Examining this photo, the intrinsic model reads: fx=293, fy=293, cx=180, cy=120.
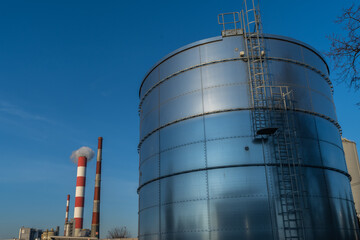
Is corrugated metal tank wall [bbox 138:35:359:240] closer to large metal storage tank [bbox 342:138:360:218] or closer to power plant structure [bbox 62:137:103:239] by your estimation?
large metal storage tank [bbox 342:138:360:218]

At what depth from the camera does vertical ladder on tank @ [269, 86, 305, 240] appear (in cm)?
1030

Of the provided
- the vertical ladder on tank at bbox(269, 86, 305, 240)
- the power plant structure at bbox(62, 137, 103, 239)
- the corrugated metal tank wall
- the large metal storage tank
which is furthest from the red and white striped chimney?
the vertical ladder on tank at bbox(269, 86, 305, 240)

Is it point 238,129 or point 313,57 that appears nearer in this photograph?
point 238,129

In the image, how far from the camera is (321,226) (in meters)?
10.7

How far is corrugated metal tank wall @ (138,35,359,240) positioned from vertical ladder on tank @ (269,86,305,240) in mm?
277

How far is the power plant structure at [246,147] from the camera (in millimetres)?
10672

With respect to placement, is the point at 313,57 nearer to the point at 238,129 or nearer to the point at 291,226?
the point at 238,129

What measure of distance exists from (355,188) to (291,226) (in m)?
12.8

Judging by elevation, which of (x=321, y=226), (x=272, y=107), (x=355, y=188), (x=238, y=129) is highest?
(x=272, y=107)

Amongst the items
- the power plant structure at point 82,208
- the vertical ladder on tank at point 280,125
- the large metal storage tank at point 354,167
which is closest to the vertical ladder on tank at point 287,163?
the vertical ladder on tank at point 280,125

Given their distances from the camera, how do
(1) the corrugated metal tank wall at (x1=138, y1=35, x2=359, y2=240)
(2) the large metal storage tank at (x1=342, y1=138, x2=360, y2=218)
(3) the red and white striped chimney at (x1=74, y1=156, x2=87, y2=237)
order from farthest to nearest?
(3) the red and white striped chimney at (x1=74, y1=156, x2=87, y2=237) < (2) the large metal storage tank at (x1=342, y1=138, x2=360, y2=218) < (1) the corrugated metal tank wall at (x1=138, y1=35, x2=359, y2=240)

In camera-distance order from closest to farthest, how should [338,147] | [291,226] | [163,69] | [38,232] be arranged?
[291,226] < [338,147] < [163,69] < [38,232]

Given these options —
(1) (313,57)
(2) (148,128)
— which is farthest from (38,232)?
(1) (313,57)

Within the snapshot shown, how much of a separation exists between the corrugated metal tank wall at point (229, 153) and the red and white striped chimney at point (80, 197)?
A: 62.7 ft
